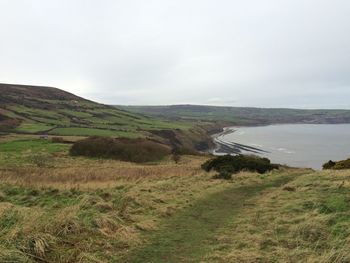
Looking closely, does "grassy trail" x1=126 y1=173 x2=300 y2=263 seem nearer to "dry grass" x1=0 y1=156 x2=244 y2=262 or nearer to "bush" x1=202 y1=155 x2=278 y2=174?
"dry grass" x1=0 y1=156 x2=244 y2=262

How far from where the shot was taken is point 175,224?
12562mm

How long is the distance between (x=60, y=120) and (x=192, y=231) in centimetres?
10248

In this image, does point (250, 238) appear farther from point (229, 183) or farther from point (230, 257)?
point (229, 183)

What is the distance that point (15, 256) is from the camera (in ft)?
26.9

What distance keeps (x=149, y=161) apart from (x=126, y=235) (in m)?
36.3

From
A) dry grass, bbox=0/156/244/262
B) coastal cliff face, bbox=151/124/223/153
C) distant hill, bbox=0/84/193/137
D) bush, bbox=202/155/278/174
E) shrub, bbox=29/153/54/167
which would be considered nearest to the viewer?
dry grass, bbox=0/156/244/262

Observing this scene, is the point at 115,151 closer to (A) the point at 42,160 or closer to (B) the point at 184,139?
(A) the point at 42,160

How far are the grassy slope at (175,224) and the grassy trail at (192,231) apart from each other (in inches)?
1.0

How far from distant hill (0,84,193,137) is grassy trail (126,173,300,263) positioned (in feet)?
205

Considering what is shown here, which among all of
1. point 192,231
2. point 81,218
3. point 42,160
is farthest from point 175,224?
point 42,160

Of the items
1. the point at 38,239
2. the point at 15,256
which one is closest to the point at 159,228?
the point at 38,239

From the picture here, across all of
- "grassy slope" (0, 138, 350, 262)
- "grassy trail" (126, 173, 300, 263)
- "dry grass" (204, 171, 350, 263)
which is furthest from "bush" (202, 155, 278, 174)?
"dry grass" (204, 171, 350, 263)

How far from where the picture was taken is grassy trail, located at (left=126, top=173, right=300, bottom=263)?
942 cm

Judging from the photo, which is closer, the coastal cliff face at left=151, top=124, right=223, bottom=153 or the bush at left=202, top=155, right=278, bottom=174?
the bush at left=202, top=155, right=278, bottom=174
